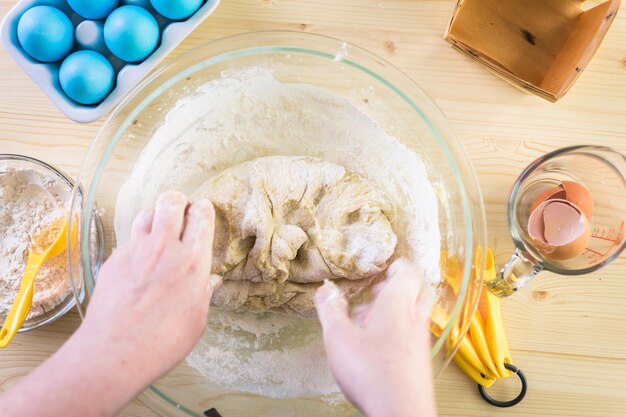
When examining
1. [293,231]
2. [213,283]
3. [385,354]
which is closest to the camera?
[385,354]

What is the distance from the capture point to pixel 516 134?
118cm

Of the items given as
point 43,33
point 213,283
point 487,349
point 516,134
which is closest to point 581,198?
point 516,134

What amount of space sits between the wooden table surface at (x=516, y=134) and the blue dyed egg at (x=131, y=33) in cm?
10

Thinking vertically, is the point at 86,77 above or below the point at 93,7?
below

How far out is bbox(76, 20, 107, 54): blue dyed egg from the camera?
1.09 meters

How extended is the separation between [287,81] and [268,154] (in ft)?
0.52

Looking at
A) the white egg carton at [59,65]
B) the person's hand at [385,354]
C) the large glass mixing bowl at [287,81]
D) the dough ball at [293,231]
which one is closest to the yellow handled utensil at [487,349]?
the large glass mixing bowl at [287,81]

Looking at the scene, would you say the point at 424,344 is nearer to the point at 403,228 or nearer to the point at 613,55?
the point at 403,228

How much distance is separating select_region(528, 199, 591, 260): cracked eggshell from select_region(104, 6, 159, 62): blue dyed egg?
0.90m

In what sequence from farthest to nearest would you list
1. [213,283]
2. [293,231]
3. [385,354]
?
[293,231] → [213,283] → [385,354]

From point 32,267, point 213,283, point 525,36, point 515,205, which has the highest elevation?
point 525,36

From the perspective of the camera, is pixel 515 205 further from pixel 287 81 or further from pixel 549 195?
pixel 287 81

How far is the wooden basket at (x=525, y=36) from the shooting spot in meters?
1.13

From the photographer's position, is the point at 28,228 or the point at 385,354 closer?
the point at 385,354
